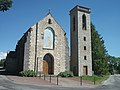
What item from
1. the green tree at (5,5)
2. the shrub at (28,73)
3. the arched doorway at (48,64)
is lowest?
the shrub at (28,73)

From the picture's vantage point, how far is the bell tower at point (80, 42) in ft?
119

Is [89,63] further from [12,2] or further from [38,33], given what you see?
[12,2]

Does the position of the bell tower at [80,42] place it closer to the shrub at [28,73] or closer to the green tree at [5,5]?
the shrub at [28,73]

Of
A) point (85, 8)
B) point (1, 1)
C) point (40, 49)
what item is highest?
point (85, 8)

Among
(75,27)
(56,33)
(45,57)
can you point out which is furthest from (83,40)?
(45,57)

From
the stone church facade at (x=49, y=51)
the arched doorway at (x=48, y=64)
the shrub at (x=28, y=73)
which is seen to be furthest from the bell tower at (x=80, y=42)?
the shrub at (x=28, y=73)

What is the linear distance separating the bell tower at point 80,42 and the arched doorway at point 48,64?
5.09 metres

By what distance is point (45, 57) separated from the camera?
111 feet

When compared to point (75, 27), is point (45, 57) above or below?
below

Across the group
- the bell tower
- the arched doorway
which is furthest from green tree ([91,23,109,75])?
the arched doorway

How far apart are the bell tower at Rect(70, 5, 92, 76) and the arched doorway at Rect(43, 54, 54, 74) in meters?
5.09

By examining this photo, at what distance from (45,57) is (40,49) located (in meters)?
1.93

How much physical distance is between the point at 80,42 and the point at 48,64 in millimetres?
7678

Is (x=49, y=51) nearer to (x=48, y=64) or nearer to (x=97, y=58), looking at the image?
(x=48, y=64)
